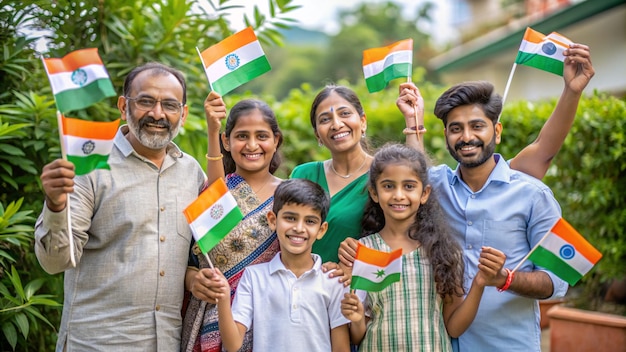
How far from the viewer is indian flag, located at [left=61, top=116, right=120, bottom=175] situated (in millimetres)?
2684

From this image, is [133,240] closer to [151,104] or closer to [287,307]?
[151,104]

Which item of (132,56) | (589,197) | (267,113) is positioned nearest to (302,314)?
(267,113)

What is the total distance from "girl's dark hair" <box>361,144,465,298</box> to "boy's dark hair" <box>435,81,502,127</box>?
0.97 ft

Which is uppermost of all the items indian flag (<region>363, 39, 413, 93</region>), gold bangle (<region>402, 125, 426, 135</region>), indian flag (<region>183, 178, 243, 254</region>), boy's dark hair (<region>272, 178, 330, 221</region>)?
indian flag (<region>363, 39, 413, 93</region>)

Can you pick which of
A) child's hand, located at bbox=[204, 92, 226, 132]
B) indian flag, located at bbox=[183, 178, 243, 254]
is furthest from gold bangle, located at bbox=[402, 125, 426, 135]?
indian flag, located at bbox=[183, 178, 243, 254]

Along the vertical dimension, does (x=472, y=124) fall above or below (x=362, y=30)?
below

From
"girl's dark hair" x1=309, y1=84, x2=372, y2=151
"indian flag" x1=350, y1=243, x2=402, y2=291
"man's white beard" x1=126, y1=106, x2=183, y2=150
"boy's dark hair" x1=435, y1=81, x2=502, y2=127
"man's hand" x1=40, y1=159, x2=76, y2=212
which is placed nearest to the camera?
"man's hand" x1=40, y1=159, x2=76, y2=212

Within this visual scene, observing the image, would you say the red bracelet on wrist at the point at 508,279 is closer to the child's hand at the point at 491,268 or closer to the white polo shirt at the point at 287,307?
the child's hand at the point at 491,268

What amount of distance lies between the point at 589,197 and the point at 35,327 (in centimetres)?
428

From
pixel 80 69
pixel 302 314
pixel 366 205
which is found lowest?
pixel 302 314

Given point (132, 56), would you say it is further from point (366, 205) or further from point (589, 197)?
point (589, 197)

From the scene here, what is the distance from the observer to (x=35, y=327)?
3814mm

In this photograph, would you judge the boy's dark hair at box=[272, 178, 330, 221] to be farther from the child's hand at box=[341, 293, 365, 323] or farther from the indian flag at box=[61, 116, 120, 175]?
the indian flag at box=[61, 116, 120, 175]

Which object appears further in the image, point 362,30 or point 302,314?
point 362,30
